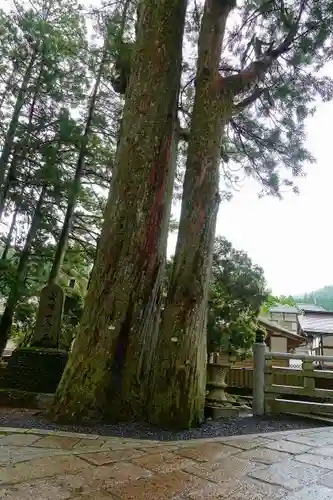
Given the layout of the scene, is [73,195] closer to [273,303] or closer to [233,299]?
[233,299]

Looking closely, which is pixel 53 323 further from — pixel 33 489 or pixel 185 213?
Answer: pixel 33 489

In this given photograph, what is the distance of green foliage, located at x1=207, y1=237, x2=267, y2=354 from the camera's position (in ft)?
32.8

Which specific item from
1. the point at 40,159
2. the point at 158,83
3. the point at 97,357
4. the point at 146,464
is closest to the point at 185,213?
the point at 158,83

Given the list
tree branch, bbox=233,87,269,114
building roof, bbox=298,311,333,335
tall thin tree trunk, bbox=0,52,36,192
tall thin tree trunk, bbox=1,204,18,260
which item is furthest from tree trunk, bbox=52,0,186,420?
building roof, bbox=298,311,333,335

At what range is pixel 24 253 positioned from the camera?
8508mm

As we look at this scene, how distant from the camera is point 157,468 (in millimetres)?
2373

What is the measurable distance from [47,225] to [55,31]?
4.51m

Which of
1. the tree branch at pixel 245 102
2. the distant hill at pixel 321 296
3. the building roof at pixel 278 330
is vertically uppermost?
the distant hill at pixel 321 296

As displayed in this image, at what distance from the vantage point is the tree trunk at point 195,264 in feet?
13.1

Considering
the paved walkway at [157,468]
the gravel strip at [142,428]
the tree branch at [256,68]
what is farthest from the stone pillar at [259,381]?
the tree branch at [256,68]

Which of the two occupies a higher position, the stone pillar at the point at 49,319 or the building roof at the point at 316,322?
the building roof at the point at 316,322

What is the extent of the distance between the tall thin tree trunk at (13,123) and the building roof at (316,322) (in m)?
15.2

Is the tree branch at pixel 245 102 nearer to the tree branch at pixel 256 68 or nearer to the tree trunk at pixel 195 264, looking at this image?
the tree branch at pixel 256 68

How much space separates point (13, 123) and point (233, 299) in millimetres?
7089
